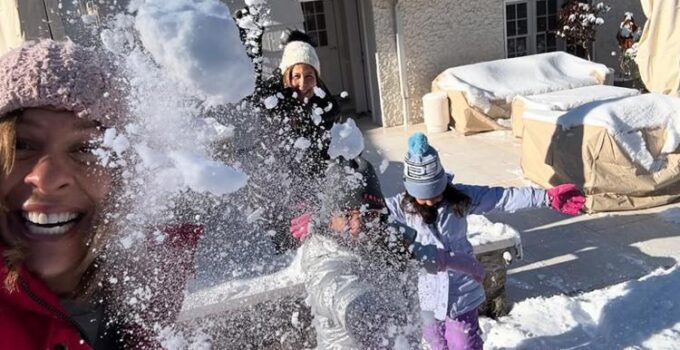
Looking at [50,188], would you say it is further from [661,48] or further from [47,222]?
[661,48]

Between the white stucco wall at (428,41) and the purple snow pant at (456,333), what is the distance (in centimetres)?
639

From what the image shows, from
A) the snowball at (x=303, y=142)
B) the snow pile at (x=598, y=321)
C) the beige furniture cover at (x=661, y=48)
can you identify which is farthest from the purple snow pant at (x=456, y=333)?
the beige furniture cover at (x=661, y=48)

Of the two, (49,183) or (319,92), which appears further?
(319,92)

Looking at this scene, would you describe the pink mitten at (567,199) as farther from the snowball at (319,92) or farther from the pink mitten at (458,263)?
the snowball at (319,92)

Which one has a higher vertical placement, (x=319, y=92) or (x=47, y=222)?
(x=47, y=222)

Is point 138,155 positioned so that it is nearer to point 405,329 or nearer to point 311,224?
point 311,224

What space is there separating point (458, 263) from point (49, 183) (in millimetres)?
1706

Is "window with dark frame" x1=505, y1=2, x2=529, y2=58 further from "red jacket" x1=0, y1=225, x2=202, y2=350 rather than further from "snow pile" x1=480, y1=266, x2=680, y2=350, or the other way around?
"red jacket" x1=0, y1=225, x2=202, y2=350

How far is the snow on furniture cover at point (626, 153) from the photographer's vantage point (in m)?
4.53

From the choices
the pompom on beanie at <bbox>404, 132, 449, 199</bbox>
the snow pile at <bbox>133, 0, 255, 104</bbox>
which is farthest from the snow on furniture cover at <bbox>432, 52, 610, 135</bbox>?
the snow pile at <bbox>133, 0, 255, 104</bbox>

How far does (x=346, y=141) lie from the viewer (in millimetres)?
2793

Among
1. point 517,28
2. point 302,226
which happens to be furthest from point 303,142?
point 517,28

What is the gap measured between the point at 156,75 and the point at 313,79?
1.33 m

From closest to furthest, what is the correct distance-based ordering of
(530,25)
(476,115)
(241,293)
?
(241,293) < (476,115) < (530,25)
